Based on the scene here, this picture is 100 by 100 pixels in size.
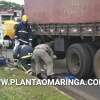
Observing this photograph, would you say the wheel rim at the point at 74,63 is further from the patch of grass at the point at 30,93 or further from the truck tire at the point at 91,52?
the patch of grass at the point at 30,93

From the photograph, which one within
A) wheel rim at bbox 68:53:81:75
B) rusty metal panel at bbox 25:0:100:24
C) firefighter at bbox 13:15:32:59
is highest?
rusty metal panel at bbox 25:0:100:24

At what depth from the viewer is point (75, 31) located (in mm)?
13758

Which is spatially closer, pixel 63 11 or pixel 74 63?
pixel 74 63

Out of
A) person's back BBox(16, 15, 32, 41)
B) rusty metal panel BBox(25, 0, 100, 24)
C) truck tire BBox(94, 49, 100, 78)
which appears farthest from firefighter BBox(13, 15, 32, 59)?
truck tire BBox(94, 49, 100, 78)

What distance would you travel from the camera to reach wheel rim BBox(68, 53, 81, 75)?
537 inches

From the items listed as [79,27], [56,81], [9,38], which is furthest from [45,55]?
[9,38]

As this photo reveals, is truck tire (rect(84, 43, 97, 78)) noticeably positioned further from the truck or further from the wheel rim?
the wheel rim

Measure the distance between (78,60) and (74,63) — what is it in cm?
23

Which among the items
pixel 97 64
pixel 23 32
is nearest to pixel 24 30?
pixel 23 32

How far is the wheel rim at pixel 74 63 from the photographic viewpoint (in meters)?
13.6

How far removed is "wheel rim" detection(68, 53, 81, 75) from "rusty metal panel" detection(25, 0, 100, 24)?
1.13 meters

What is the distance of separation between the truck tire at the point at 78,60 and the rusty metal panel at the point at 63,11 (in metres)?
0.86

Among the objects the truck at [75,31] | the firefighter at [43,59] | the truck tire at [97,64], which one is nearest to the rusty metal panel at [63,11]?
the truck at [75,31]

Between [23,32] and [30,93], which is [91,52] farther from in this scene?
[23,32]
